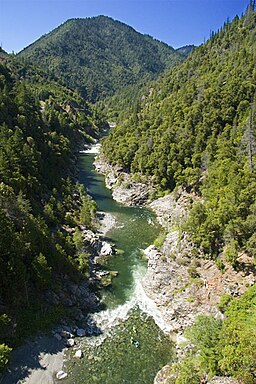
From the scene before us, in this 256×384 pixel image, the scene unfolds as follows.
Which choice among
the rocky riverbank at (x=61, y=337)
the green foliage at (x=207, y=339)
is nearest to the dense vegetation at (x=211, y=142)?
the green foliage at (x=207, y=339)

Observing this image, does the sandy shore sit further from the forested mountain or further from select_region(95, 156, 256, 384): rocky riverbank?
the forested mountain

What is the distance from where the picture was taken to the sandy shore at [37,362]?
113ft

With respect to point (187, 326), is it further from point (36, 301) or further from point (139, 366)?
point (36, 301)

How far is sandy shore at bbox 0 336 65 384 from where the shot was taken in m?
34.6

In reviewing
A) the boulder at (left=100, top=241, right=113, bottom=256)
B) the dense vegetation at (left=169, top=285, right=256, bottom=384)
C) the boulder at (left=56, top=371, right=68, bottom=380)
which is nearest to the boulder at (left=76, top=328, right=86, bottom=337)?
the boulder at (left=56, top=371, right=68, bottom=380)

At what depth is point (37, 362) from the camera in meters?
37.1

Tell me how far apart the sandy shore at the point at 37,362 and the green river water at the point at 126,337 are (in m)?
1.78

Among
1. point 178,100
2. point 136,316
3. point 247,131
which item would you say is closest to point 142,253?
point 136,316

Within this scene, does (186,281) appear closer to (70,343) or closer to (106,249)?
(106,249)

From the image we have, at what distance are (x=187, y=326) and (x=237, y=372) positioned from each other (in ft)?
50.2

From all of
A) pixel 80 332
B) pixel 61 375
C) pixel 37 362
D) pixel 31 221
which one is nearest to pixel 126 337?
pixel 80 332

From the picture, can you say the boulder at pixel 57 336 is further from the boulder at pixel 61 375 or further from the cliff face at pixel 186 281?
the cliff face at pixel 186 281

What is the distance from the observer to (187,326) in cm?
4519

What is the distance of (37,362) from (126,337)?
→ 1214 cm
